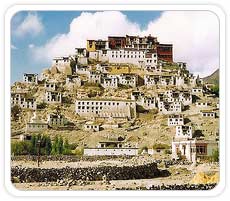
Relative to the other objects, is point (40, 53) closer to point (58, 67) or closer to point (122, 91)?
point (58, 67)

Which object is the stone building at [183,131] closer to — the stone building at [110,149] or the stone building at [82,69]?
the stone building at [110,149]

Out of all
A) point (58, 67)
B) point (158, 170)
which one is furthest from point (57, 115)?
point (158, 170)

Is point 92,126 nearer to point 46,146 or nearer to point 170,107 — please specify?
point 46,146

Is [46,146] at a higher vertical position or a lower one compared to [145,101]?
lower

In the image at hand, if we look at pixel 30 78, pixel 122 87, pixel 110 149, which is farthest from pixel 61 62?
pixel 110 149

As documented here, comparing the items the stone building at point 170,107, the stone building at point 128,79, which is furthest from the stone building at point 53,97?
the stone building at point 170,107

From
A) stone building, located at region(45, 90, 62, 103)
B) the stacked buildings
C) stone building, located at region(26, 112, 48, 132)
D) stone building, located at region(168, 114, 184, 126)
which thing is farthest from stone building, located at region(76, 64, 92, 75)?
stone building, located at region(168, 114, 184, 126)
